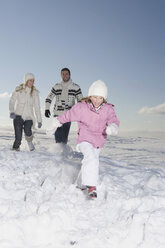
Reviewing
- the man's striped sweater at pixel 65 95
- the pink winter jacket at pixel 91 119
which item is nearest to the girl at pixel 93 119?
the pink winter jacket at pixel 91 119

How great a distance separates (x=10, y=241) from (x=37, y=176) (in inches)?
79.7

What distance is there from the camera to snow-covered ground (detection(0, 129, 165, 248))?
10.6ft

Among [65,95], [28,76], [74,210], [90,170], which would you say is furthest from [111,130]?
[28,76]

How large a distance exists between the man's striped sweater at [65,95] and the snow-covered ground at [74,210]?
2.64m

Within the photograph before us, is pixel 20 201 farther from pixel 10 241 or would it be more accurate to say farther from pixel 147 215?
pixel 147 215

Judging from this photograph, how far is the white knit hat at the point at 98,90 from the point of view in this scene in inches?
181

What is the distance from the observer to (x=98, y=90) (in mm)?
4598

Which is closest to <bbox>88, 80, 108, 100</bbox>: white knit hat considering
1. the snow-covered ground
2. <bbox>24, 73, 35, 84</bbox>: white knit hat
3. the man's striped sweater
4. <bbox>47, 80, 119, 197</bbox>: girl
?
<bbox>47, 80, 119, 197</bbox>: girl

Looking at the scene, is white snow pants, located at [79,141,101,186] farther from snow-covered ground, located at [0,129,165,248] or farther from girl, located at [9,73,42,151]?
girl, located at [9,73,42,151]

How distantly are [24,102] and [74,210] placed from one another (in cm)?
460

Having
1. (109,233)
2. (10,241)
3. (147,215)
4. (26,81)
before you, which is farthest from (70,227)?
(26,81)

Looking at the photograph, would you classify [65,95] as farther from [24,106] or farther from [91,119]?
[91,119]

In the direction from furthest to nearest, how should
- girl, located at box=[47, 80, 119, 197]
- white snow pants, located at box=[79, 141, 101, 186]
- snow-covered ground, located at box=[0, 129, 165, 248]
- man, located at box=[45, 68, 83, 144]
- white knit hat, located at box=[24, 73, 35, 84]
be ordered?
man, located at box=[45, 68, 83, 144], white knit hat, located at box=[24, 73, 35, 84], girl, located at box=[47, 80, 119, 197], white snow pants, located at box=[79, 141, 101, 186], snow-covered ground, located at box=[0, 129, 165, 248]

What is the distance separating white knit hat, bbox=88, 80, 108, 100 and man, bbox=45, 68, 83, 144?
3341 mm
